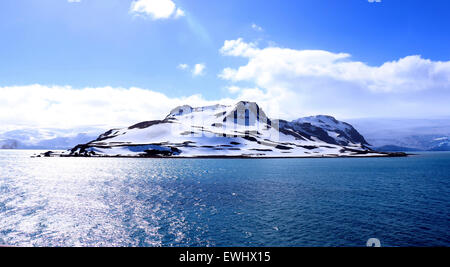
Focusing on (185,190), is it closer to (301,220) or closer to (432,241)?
(301,220)

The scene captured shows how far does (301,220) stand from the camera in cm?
3472

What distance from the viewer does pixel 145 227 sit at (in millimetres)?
31938

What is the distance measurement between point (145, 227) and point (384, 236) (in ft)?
89.6

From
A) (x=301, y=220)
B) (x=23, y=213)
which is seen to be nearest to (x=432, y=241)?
(x=301, y=220)

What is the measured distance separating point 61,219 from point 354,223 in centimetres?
3858
